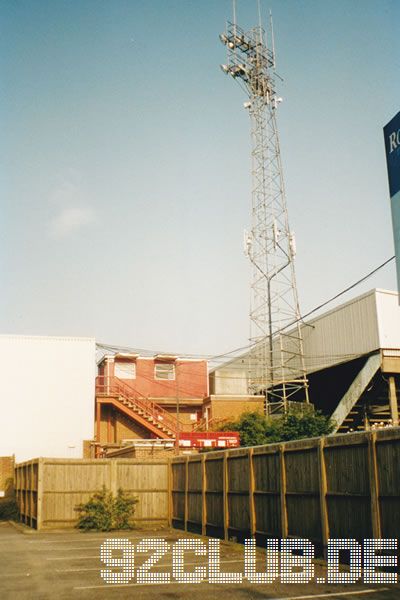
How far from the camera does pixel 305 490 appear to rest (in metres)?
13.4

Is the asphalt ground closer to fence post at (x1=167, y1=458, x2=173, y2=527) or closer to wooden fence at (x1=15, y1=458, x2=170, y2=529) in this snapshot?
wooden fence at (x1=15, y1=458, x2=170, y2=529)

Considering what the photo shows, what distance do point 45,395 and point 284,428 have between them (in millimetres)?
15159

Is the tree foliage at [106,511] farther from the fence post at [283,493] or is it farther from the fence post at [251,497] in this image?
the fence post at [283,493]

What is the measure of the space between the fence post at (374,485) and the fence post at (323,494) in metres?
1.53

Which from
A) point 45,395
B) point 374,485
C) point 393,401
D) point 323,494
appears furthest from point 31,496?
point 393,401

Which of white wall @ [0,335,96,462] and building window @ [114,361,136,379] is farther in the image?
building window @ [114,361,136,379]

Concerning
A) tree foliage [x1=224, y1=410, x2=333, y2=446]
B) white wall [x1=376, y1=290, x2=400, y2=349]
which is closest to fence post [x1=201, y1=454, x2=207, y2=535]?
tree foliage [x1=224, y1=410, x2=333, y2=446]

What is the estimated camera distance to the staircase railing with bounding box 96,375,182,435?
40.9 meters

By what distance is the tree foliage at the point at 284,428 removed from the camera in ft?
108

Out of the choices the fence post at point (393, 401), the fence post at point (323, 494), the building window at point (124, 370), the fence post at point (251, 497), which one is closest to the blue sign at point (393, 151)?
the fence post at point (323, 494)

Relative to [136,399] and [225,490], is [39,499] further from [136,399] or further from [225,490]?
[136,399]

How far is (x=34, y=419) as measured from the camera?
38906 millimetres

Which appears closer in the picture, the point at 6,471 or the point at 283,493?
the point at 283,493

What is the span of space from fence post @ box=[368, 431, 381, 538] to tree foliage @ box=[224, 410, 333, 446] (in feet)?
70.3
